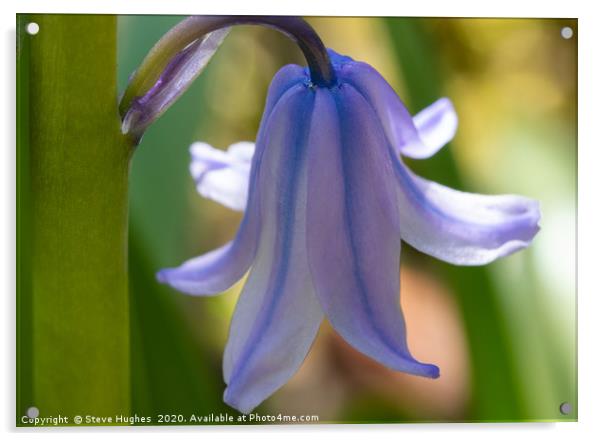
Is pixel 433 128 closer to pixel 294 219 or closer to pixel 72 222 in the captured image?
pixel 294 219

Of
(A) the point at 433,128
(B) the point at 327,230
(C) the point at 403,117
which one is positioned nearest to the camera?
(B) the point at 327,230

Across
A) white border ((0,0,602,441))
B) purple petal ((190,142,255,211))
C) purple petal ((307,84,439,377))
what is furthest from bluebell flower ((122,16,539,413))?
white border ((0,0,602,441))

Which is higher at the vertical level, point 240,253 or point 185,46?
point 185,46

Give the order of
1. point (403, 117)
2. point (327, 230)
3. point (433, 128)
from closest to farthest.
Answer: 1. point (327, 230)
2. point (403, 117)
3. point (433, 128)

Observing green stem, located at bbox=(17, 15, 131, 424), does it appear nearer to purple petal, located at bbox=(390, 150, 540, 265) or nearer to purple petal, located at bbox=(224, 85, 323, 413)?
purple petal, located at bbox=(224, 85, 323, 413)

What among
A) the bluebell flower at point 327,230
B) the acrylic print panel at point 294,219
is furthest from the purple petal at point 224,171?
the bluebell flower at point 327,230

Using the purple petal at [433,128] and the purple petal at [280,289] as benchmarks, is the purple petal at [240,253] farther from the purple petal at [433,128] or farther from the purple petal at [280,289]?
the purple petal at [433,128]
